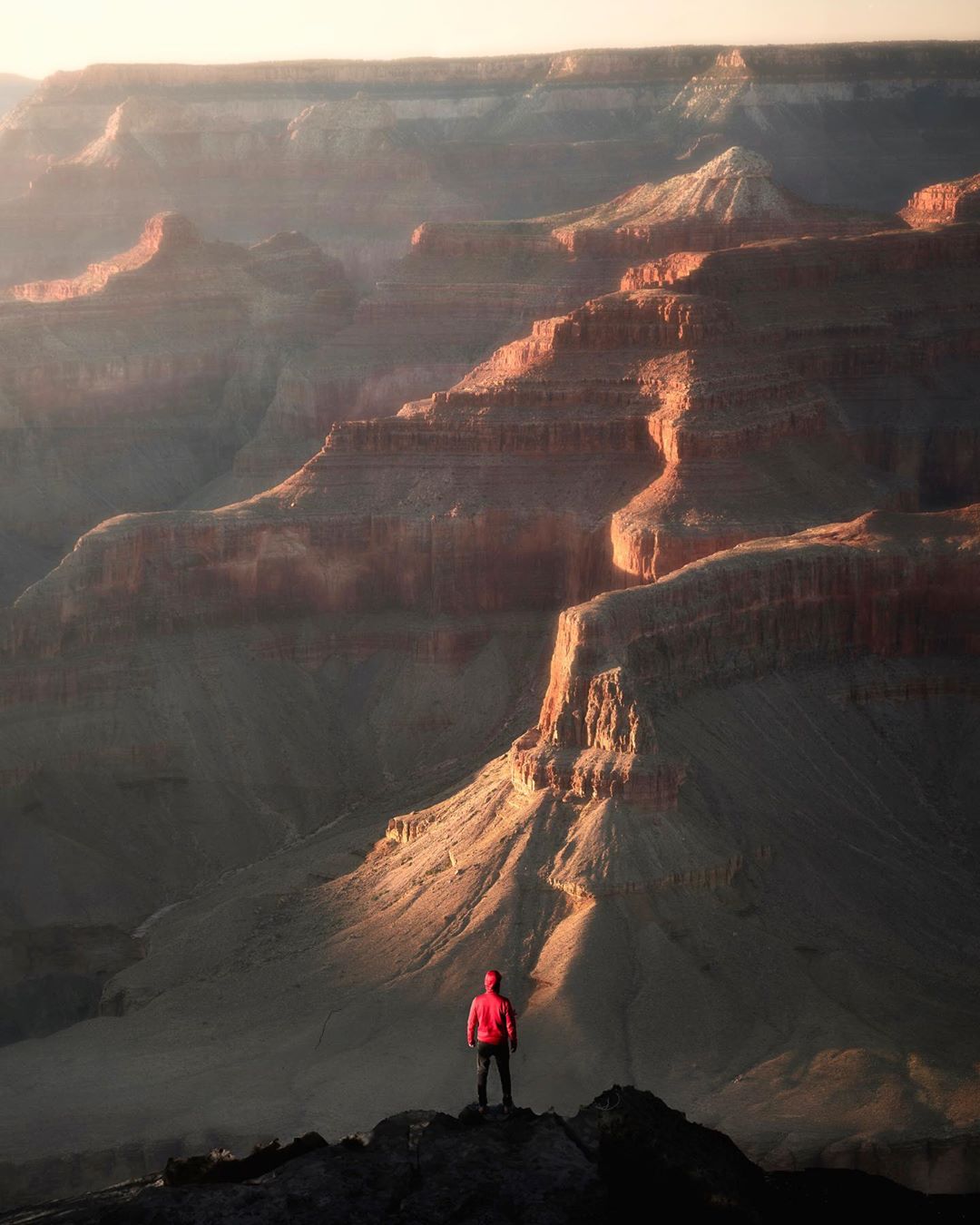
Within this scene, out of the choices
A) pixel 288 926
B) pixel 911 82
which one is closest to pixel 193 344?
pixel 288 926

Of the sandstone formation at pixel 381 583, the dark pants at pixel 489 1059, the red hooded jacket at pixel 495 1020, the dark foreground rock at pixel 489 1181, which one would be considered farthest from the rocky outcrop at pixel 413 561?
the dark foreground rock at pixel 489 1181

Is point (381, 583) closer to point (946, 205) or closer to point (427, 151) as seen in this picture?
point (946, 205)

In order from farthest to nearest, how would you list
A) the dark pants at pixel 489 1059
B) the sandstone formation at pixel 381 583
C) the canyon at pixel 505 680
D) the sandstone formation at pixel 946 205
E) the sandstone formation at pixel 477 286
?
1. the sandstone formation at pixel 946 205
2. the sandstone formation at pixel 477 286
3. the sandstone formation at pixel 381 583
4. the canyon at pixel 505 680
5. the dark pants at pixel 489 1059

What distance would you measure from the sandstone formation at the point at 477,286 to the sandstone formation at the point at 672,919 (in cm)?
4629

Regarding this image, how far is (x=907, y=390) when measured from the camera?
3765 inches

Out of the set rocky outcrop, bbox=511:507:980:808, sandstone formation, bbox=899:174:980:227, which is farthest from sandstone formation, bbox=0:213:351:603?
rocky outcrop, bbox=511:507:980:808

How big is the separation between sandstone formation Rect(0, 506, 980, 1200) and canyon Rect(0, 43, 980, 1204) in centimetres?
12

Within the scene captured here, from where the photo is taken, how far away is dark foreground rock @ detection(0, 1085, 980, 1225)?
29.3m

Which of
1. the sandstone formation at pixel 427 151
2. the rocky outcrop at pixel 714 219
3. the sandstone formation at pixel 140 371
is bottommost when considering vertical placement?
the sandstone formation at pixel 140 371

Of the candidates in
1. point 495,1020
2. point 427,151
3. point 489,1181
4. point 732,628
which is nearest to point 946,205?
point 732,628

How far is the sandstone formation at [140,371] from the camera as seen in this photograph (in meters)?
104

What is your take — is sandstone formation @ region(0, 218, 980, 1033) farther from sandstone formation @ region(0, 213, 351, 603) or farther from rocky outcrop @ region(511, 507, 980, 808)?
sandstone formation @ region(0, 213, 351, 603)

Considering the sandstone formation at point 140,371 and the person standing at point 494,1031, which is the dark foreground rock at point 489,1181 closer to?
the person standing at point 494,1031

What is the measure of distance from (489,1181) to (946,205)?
93101 mm
